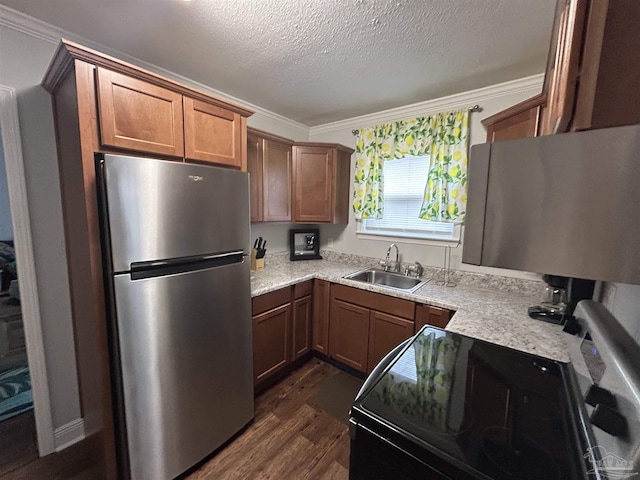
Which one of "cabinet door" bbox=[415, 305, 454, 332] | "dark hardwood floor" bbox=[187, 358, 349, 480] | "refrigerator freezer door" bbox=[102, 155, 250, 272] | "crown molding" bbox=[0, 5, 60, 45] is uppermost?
"crown molding" bbox=[0, 5, 60, 45]

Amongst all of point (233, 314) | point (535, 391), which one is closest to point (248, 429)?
point (233, 314)

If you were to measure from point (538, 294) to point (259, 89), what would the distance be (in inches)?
104

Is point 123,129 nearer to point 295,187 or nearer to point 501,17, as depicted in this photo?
point 295,187

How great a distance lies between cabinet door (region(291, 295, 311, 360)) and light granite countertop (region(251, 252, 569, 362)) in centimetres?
24

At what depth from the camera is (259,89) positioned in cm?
217

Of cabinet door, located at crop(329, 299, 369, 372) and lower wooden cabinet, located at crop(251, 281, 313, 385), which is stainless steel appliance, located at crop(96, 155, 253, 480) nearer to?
lower wooden cabinet, located at crop(251, 281, 313, 385)

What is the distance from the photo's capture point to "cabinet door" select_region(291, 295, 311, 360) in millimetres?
2367

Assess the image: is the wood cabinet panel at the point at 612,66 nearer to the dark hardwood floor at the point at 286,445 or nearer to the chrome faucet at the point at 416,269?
the dark hardwood floor at the point at 286,445

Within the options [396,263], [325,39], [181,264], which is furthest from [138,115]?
[396,263]

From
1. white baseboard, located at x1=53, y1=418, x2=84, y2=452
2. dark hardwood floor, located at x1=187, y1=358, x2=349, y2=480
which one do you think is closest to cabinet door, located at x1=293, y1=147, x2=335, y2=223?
dark hardwood floor, located at x1=187, y1=358, x2=349, y2=480

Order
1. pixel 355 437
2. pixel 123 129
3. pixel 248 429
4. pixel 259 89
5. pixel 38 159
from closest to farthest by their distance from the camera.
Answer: pixel 355 437 → pixel 123 129 → pixel 38 159 → pixel 248 429 → pixel 259 89

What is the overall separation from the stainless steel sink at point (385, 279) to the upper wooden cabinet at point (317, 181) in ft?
2.04

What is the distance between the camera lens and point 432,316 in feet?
6.18

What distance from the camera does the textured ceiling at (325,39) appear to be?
1.28 metres
